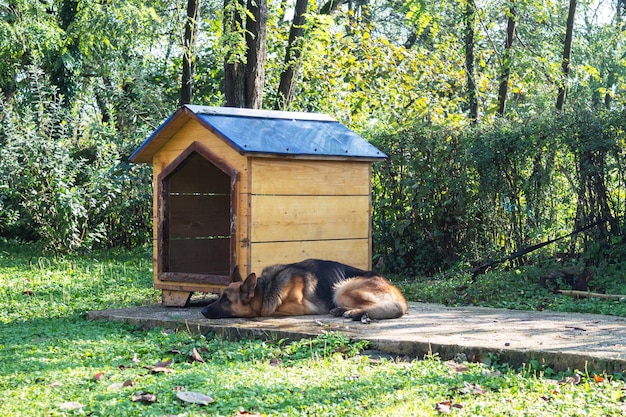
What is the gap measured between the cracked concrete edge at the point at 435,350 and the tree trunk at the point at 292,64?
8081mm

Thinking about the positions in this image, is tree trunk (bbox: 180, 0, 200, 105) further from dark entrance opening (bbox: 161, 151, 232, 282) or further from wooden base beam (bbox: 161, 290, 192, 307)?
wooden base beam (bbox: 161, 290, 192, 307)

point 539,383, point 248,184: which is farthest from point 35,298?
point 539,383

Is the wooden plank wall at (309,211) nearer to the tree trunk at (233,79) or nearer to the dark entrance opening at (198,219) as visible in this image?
the dark entrance opening at (198,219)

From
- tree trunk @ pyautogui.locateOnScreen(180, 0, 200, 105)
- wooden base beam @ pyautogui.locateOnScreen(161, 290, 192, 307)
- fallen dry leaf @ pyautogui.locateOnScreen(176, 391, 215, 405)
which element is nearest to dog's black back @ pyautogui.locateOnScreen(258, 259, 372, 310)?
wooden base beam @ pyautogui.locateOnScreen(161, 290, 192, 307)

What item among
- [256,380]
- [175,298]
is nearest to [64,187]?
[175,298]

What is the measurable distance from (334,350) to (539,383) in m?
1.72

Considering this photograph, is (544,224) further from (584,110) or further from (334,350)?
(334,350)

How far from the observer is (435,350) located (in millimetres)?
5801

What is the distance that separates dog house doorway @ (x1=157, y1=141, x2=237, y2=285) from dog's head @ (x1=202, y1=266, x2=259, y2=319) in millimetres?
1471

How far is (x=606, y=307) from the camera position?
26.9 ft

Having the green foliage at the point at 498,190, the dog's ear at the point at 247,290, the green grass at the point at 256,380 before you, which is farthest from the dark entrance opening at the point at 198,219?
the green foliage at the point at 498,190

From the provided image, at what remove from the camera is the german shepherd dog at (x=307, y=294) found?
742 cm

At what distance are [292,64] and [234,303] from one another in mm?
8376

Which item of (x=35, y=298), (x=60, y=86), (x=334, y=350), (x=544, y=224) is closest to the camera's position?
(x=334, y=350)
